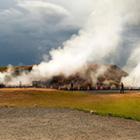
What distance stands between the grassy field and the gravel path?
394cm

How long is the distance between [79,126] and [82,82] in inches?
4602

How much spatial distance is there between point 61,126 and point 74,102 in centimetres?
2074

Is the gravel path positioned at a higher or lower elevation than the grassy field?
lower

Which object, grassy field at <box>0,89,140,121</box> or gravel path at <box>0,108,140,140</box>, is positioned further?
grassy field at <box>0,89,140,121</box>

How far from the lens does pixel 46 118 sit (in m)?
42.7

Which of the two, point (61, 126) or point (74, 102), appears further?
point (74, 102)

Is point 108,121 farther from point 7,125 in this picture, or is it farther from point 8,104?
point 8,104

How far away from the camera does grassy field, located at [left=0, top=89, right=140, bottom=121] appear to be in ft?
161

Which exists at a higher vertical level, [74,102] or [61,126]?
[74,102]

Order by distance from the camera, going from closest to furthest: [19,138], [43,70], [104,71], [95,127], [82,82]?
1. [19,138]
2. [95,127]
3. [43,70]
4. [82,82]
5. [104,71]

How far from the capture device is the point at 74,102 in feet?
192

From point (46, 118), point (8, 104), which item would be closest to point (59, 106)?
point (8, 104)

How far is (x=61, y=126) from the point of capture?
37.9m

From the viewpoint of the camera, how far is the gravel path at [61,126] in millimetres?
32938
